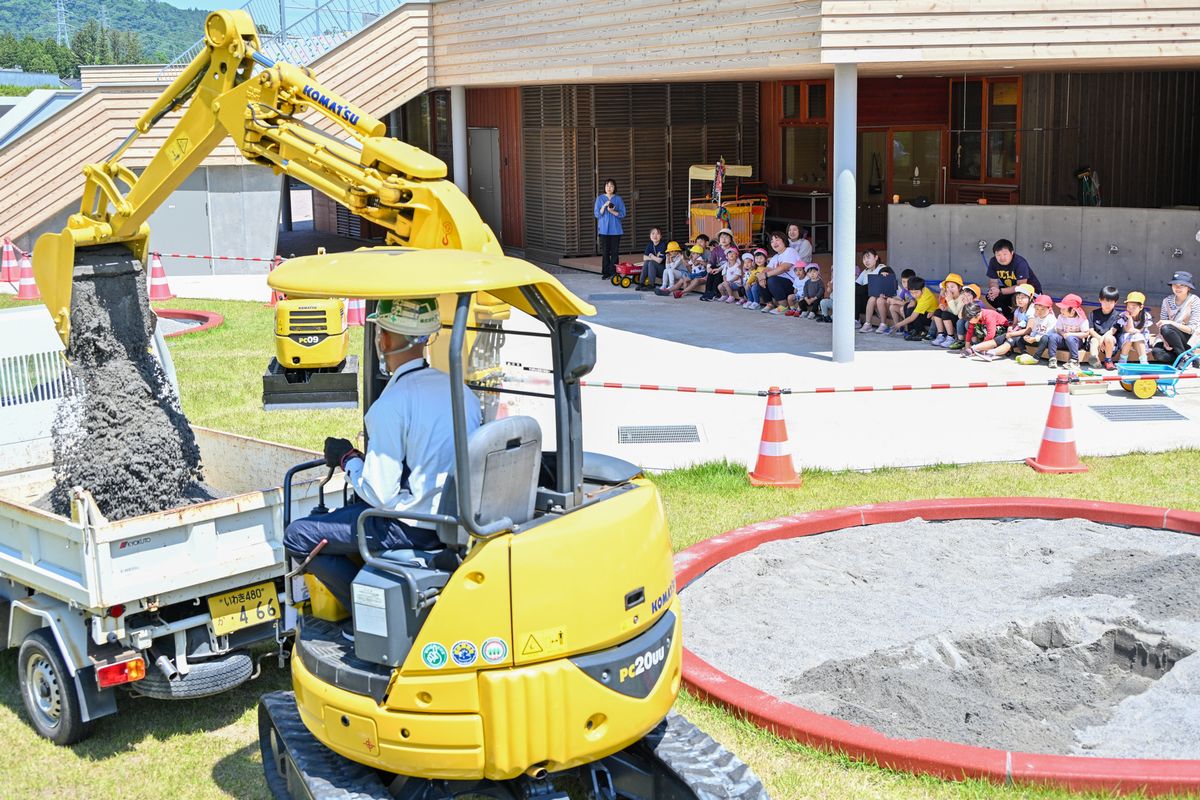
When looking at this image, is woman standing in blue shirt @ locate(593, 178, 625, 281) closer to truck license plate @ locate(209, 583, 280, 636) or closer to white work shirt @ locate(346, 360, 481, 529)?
truck license plate @ locate(209, 583, 280, 636)

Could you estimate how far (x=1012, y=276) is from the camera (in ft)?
55.8

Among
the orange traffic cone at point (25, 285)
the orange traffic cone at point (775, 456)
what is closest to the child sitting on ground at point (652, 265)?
the orange traffic cone at point (25, 285)

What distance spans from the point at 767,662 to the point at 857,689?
2.09 feet

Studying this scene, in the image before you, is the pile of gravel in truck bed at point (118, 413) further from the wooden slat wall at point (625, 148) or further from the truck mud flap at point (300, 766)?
the wooden slat wall at point (625, 148)

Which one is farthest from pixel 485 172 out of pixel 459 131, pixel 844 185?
pixel 844 185

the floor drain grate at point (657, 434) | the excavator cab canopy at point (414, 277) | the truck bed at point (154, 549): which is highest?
the excavator cab canopy at point (414, 277)

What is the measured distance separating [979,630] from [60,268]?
593 centimetres

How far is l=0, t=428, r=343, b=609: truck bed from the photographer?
6453 millimetres

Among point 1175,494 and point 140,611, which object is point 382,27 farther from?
point 140,611

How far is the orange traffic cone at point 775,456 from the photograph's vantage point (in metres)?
11.0

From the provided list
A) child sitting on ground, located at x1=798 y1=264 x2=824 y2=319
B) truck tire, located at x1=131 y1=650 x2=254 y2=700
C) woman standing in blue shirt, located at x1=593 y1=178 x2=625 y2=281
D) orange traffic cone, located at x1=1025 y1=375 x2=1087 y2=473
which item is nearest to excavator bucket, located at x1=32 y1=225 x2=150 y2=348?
truck tire, located at x1=131 y1=650 x2=254 y2=700

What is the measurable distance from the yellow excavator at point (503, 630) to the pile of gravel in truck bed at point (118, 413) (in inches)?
90.1

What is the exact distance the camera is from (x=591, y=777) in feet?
18.5

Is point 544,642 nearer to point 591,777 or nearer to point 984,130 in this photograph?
point 591,777
